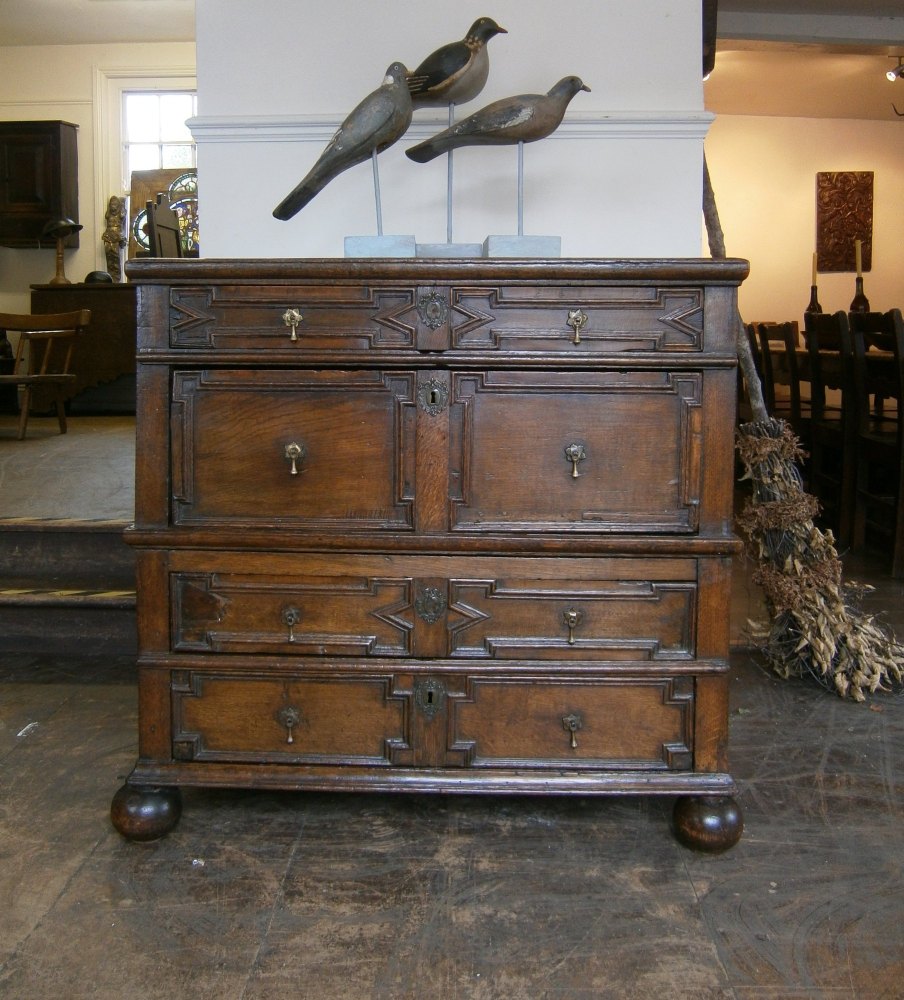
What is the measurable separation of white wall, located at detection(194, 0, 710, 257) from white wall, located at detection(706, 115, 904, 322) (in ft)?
20.6

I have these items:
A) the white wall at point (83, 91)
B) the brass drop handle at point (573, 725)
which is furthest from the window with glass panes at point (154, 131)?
the brass drop handle at point (573, 725)

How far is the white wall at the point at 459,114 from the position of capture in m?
2.23

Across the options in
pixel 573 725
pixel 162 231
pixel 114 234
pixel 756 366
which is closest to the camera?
pixel 573 725

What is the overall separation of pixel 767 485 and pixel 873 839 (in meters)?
1.04

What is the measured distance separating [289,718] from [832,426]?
11.6ft

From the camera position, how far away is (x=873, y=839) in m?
1.76

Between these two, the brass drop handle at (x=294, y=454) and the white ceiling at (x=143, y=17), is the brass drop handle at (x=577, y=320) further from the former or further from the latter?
the white ceiling at (x=143, y=17)

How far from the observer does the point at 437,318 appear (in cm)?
165

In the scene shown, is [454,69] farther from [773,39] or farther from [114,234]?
[114,234]

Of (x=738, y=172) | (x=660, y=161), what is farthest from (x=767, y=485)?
(x=738, y=172)

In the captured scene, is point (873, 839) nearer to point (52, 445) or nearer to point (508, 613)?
point (508, 613)

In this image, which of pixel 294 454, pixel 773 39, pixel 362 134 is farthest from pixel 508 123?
pixel 773 39

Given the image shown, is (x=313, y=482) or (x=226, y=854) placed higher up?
(x=313, y=482)

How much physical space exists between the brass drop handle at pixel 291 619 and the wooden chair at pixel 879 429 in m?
2.78
